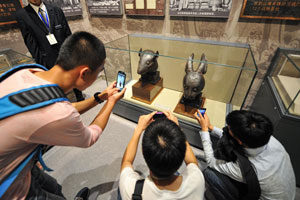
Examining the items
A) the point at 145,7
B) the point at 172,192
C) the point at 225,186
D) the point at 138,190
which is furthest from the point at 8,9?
the point at 225,186

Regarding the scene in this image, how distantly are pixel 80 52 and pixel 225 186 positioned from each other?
62.5 inches

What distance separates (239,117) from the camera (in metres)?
1.12

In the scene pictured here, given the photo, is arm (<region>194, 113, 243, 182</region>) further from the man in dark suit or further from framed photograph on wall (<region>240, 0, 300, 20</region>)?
the man in dark suit

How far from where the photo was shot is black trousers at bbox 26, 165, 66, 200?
3.42ft

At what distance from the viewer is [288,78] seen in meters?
1.88

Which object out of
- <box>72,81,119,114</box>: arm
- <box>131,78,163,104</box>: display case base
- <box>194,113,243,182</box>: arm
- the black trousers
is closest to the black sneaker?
the black trousers

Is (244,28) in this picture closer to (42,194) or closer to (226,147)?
(226,147)

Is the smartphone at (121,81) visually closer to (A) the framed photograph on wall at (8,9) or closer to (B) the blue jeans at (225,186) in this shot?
(B) the blue jeans at (225,186)

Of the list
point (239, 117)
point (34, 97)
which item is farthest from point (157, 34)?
point (34, 97)

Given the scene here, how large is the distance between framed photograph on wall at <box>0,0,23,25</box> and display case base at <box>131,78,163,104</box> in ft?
7.81

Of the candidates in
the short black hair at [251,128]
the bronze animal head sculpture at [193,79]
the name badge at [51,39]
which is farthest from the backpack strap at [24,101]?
the name badge at [51,39]

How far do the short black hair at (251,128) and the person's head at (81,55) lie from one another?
1057mm

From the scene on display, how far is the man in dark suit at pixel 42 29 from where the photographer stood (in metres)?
2.16

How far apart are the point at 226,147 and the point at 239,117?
0.29 meters
